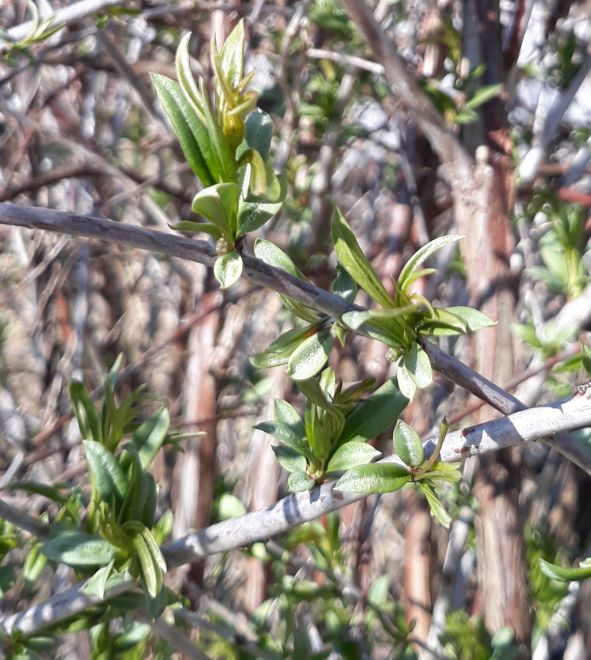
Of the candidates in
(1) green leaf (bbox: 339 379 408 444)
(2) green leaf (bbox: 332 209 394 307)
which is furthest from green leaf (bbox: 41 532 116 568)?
(2) green leaf (bbox: 332 209 394 307)

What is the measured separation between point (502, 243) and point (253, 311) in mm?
728

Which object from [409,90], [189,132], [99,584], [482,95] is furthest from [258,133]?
[482,95]

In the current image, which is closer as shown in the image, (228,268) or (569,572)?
(228,268)

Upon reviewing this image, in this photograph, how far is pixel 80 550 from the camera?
2.38ft

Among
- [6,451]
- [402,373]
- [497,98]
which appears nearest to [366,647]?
[402,373]

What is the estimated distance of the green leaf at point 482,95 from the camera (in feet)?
3.97

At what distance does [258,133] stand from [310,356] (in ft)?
0.54

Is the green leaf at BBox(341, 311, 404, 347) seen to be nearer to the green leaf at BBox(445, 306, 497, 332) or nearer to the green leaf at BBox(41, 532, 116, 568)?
the green leaf at BBox(445, 306, 497, 332)

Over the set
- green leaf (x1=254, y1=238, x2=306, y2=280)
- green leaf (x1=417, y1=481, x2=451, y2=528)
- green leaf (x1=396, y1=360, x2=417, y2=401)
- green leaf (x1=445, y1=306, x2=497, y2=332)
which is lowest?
green leaf (x1=417, y1=481, x2=451, y2=528)

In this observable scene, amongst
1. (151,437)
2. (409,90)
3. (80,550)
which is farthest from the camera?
(409,90)

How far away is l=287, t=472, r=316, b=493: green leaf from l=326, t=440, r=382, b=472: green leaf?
0.7 inches

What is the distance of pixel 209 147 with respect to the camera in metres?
0.55

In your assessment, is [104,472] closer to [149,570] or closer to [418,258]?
[149,570]

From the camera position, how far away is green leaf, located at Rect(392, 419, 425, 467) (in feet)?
2.01
